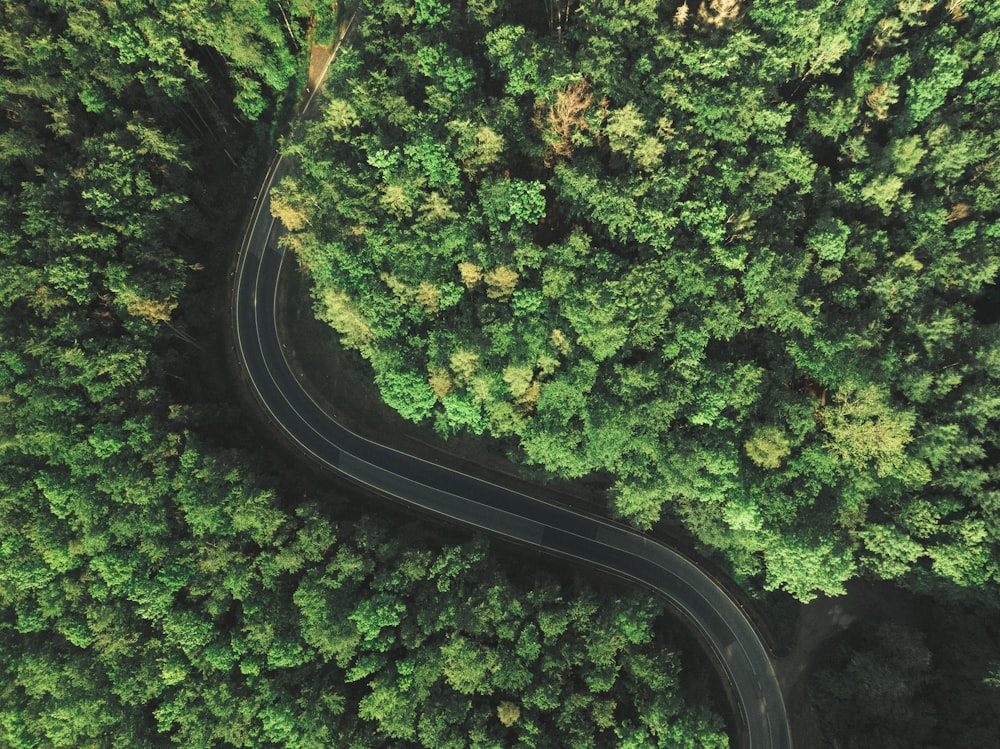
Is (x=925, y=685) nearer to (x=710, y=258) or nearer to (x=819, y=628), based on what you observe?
(x=819, y=628)

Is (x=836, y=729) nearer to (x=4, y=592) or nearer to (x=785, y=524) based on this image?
(x=785, y=524)

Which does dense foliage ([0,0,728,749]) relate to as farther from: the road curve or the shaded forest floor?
the shaded forest floor

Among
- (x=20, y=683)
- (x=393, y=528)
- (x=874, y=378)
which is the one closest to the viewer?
(x=874, y=378)

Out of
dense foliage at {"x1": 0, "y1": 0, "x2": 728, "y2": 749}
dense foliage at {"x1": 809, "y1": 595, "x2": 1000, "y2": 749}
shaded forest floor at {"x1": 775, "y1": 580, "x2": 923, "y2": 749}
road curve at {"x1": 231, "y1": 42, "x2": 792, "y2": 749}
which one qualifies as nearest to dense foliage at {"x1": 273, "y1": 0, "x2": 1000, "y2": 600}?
dense foliage at {"x1": 809, "y1": 595, "x2": 1000, "y2": 749}

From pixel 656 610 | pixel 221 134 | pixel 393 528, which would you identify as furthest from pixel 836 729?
pixel 221 134

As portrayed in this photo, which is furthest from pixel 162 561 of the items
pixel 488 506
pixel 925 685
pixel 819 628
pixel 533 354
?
pixel 925 685

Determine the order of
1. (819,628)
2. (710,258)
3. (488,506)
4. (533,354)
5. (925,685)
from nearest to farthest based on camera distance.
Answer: (710,258) < (533,354) < (925,685) < (819,628) < (488,506)

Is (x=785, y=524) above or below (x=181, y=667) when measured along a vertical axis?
above

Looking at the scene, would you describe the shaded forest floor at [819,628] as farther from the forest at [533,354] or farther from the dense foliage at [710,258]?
the dense foliage at [710,258]
